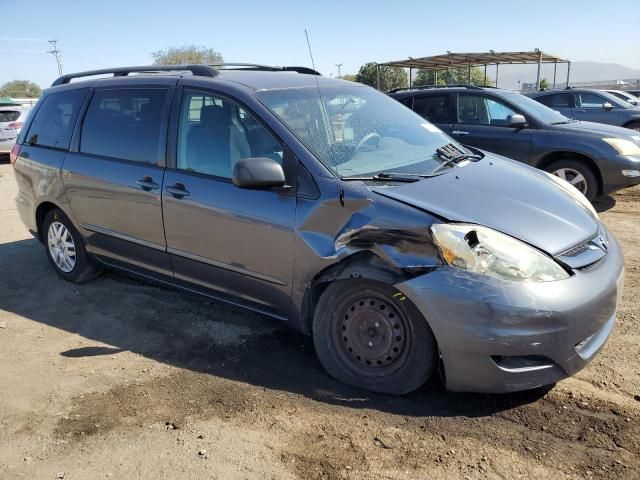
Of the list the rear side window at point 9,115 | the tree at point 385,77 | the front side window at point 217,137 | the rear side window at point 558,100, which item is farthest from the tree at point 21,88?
the front side window at point 217,137

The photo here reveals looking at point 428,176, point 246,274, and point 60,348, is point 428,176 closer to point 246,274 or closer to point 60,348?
point 246,274

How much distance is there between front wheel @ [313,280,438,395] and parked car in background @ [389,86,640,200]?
17.5 ft

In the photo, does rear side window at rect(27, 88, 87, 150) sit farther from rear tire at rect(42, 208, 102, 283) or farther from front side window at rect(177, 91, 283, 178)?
front side window at rect(177, 91, 283, 178)

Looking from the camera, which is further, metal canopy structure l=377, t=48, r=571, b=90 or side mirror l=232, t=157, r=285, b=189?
metal canopy structure l=377, t=48, r=571, b=90

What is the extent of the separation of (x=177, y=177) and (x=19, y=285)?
7.92ft

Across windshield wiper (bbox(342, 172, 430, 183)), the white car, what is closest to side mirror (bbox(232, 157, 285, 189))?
windshield wiper (bbox(342, 172, 430, 183))

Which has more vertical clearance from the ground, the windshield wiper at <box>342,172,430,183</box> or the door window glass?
the windshield wiper at <box>342,172,430,183</box>

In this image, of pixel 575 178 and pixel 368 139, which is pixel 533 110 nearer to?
pixel 575 178

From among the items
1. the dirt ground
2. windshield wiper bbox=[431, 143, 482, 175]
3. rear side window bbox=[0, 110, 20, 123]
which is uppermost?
windshield wiper bbox=[431, 143, 482, 175]

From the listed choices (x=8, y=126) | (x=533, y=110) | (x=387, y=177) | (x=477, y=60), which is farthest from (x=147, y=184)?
(x=477, y=60)

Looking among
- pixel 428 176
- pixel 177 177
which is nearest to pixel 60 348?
pixel 177 177

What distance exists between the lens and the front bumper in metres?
2.56

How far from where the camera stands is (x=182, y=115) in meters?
3.79

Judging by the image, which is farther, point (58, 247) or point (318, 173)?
point (58, 247)
